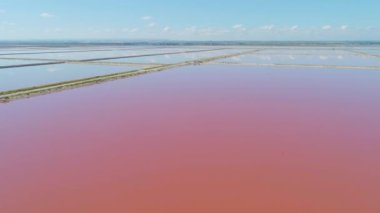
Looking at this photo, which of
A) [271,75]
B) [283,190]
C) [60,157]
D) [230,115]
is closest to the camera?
[283,190]

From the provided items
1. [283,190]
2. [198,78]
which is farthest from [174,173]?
[198,78]

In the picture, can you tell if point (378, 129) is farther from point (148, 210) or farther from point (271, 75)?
point (271, 75)

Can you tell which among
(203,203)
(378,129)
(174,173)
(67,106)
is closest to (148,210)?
(203,203)

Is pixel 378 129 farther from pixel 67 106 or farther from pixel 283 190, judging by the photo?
pixel 67 106

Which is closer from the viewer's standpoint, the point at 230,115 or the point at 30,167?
the point at 30,167

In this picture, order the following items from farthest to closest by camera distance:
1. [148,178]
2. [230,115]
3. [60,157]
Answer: [230,115], [60,157], [148,178]

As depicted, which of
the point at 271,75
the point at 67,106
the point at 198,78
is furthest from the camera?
the point at 271,75
